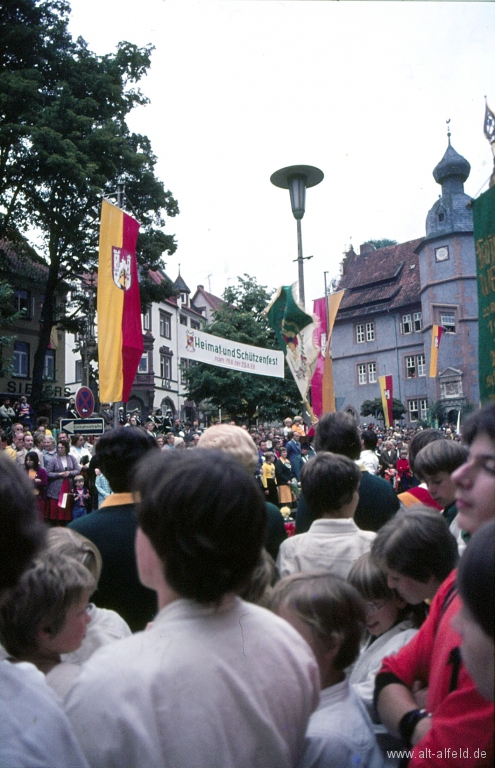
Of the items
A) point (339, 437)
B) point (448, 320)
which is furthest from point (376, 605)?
point (448, 320)

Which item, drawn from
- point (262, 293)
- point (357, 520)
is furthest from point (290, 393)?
point (357, 520)

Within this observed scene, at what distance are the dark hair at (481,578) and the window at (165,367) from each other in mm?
50711

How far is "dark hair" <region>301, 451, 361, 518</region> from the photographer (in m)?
2.73

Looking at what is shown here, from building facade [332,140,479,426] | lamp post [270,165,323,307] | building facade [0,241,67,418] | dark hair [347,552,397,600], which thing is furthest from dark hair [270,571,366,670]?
building facade [332,140,479,426]

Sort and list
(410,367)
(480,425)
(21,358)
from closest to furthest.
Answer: (480,425) → (21,358) → (410,367)

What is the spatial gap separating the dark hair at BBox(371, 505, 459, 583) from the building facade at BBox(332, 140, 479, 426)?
36.4 meters

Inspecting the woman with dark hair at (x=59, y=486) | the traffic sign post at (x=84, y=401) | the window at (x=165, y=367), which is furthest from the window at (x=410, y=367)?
the woman with dark hair at (x=59, y=486)

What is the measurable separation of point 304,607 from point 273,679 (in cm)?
47

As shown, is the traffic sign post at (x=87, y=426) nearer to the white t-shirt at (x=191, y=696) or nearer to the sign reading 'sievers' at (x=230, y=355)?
the sign reading 'sievers' at (x=230, y=355)

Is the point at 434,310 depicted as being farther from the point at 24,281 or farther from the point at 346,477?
the point at 346,477

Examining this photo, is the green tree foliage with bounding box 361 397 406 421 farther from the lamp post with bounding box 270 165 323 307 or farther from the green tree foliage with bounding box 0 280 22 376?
the lamp post with bounding box 270 165 323 307

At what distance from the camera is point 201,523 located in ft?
4.28

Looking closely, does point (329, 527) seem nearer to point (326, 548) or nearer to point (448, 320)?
point (326, 548)

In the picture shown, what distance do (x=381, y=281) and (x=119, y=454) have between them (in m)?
53.9
